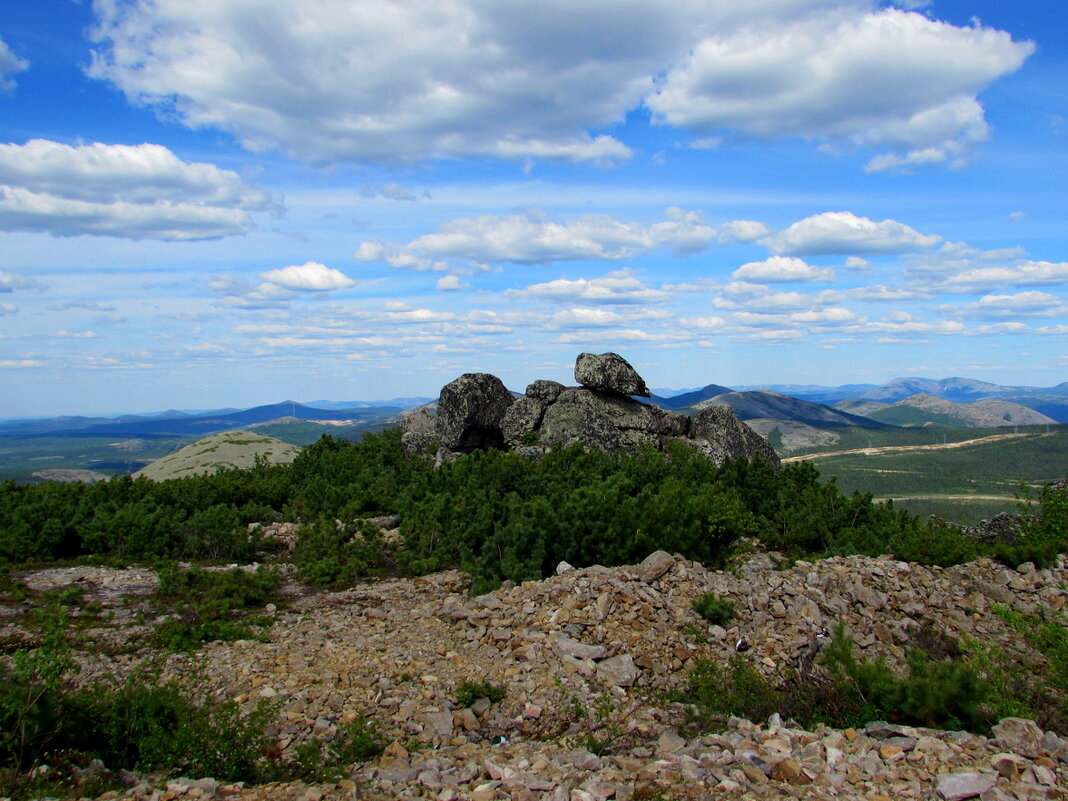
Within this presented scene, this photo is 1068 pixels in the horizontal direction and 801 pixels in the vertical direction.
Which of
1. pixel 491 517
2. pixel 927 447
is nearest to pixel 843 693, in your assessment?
pixel 491 517

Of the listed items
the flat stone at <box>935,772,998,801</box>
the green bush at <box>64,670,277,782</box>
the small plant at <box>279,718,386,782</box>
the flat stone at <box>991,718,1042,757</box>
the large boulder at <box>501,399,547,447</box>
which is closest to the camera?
the flat stone at <box>935,772,998,801</box>

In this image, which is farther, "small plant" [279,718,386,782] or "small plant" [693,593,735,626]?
"small plant" [693,593,735,626]

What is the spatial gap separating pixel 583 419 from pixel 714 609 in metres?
16.5

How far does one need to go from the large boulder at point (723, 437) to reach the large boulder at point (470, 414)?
8348 mm

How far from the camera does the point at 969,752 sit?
6.52 metres

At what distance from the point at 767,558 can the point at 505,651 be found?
8.04 meters

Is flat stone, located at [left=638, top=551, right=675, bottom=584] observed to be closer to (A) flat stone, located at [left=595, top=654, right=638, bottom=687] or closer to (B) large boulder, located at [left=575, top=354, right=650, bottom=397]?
(A) flat stone, located at [left=595, top=654, right=638, bottom=687]

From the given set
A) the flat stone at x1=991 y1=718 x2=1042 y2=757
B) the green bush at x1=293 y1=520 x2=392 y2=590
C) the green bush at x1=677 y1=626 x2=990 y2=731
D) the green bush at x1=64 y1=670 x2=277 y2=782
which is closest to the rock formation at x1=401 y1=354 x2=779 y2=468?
the green bush at x1=293 y1=520 x2=392 y2=590

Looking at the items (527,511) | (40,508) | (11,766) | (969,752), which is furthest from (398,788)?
(40,508)

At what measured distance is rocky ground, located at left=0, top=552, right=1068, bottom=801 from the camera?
20.7 ft

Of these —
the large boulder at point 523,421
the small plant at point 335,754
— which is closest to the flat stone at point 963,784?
the small plant at point 335,754

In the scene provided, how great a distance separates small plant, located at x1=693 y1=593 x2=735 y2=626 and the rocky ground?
161 millimetres

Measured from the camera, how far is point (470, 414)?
28438mm

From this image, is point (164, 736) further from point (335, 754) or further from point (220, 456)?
point (220, 456)
